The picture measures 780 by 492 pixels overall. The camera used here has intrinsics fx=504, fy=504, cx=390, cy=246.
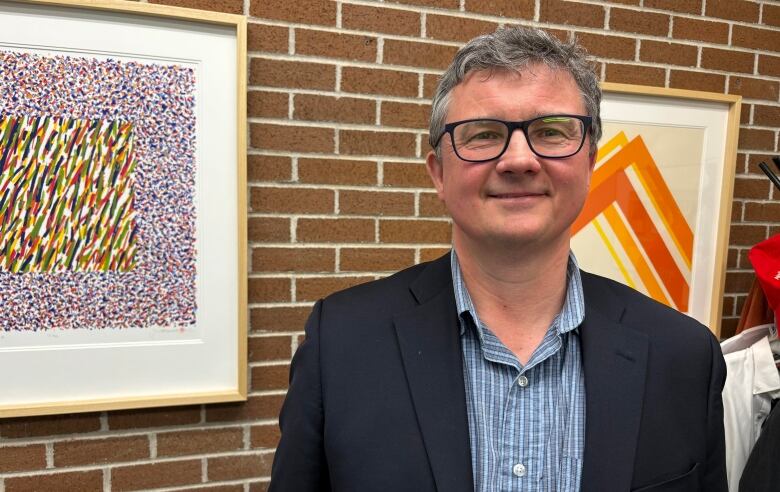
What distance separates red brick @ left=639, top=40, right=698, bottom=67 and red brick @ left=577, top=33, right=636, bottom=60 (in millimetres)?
46

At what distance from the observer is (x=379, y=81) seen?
1500 mm

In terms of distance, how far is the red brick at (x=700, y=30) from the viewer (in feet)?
5.67

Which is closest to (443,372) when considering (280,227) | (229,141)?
(280,227)

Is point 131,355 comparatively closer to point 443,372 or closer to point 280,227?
point 280,227

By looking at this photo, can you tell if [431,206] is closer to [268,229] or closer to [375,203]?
[375,203]

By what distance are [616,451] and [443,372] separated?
0.32m

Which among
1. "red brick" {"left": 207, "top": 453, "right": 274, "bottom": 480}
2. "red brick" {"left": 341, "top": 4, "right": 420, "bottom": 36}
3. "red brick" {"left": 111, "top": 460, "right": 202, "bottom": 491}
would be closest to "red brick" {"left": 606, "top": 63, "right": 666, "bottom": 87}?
"red brick" {"left": 341, "top": 4, "right": 420, "bottom": 36}

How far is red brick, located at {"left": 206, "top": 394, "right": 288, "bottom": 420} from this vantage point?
1.47 m

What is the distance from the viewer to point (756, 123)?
1838 millimetres

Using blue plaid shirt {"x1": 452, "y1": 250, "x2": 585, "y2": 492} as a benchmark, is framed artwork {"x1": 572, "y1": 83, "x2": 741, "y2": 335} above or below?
above

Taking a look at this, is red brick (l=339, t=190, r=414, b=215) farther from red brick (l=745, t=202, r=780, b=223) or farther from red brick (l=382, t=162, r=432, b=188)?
red brick (l=745, t=202, r=780, b=223)

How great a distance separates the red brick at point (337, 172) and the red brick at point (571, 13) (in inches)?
29.5

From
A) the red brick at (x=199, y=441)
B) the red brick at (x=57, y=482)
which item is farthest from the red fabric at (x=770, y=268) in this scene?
the red brick at (x=57, y=482)

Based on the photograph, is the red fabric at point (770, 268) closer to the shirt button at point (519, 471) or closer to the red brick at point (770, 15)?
the red brick at point (770, 15)
